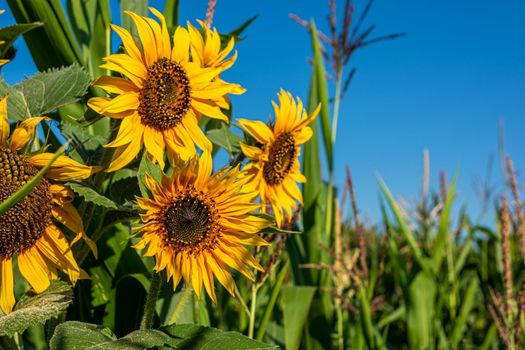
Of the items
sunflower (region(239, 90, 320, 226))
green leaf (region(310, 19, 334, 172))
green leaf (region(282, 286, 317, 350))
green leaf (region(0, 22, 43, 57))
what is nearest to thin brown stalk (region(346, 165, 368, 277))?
green leaf (region(310, 19, 334, 172))

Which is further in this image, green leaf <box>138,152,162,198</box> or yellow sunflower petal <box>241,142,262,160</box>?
yellow sunflower petal <box>241,142,262,160</box>

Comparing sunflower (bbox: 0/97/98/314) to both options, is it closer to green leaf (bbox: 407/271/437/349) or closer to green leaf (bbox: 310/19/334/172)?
green leaf (bbox: 310/19/334/172)

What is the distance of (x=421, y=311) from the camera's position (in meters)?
2.23

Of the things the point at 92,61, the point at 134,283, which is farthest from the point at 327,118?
the point at 134,283

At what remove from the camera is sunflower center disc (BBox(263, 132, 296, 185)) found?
1.22 meters

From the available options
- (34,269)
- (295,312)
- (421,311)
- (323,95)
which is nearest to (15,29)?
(34,269)

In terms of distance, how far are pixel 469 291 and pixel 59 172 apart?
193 cm

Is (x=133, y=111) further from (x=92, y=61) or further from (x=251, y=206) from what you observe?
(x=92, y=61)

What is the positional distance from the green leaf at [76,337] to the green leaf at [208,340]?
10cm

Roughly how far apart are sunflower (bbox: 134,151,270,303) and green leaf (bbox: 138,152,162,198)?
0.5 inches

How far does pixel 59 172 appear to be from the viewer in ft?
3.12

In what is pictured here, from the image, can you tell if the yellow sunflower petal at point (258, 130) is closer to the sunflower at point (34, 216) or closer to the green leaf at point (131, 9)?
the sunflower at point (34, 216)

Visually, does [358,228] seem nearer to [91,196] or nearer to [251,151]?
[251,151]

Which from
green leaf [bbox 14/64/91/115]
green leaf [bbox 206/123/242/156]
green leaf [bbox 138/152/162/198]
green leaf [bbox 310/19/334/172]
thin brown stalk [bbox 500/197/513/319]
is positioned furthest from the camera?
green leaf [bbox 310/19/334/172]
